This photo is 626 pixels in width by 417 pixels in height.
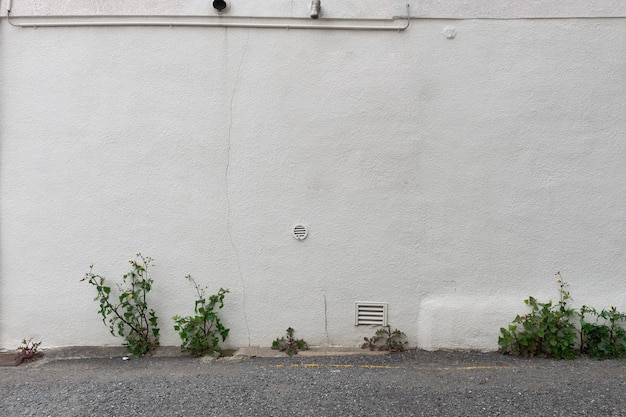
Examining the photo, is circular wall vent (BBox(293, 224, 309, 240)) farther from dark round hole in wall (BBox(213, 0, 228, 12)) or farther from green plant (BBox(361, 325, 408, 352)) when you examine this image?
dark round hole in wall (BBox(213, 0, 228, 12))

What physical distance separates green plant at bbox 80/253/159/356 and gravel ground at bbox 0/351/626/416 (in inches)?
7.6

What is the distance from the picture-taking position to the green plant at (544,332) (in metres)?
4.57

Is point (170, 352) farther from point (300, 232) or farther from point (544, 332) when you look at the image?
point (544, 332)

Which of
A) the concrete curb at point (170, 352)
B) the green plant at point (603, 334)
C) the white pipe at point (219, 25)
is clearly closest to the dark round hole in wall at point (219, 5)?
the white pipe at point (219, 25)

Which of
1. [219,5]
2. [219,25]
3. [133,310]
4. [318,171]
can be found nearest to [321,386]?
[318,171]

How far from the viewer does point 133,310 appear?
4.94m

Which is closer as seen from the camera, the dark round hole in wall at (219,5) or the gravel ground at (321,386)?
the gravel ground at (321,386)

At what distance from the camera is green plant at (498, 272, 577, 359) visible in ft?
15.0

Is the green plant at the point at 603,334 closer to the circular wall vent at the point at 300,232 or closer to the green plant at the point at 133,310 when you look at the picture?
the circular wall vent at the point at 300,232

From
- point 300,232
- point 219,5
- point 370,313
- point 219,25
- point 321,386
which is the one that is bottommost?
point 321,386

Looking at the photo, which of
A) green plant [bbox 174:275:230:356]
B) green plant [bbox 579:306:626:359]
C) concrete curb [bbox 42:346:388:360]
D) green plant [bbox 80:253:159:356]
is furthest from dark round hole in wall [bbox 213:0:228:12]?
green plant [bbox 579:306:626:359]

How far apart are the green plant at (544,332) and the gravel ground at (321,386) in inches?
5.4

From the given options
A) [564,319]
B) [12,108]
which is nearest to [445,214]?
[564,319]

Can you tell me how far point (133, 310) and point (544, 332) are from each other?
12.3 ft
